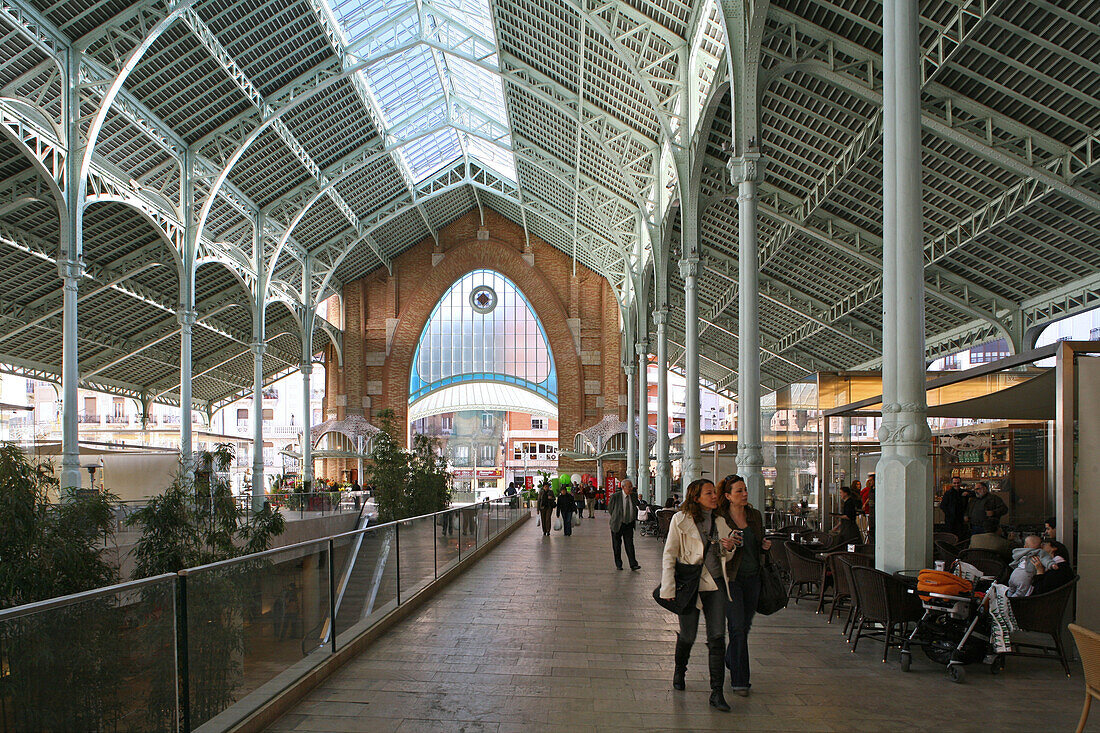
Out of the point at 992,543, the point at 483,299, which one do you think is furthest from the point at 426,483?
the point at 483,299

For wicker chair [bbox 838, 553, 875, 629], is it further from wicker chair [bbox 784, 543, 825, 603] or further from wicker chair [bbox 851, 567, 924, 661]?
wicker chair [bbox 784, 543, 825, 603]

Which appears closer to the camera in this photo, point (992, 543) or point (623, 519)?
point (992, 543)

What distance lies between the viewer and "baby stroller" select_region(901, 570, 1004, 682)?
19.7ft

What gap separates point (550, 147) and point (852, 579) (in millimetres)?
24590

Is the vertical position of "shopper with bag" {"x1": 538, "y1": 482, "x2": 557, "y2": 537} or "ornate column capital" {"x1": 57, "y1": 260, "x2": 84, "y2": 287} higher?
"ornate column capital" {"x1": 57, "y1": 260, "x2": 84, "y2": 287}

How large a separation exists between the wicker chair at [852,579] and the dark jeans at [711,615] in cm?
199

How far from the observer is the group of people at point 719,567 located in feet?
17.1

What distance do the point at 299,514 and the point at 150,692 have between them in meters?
21.0

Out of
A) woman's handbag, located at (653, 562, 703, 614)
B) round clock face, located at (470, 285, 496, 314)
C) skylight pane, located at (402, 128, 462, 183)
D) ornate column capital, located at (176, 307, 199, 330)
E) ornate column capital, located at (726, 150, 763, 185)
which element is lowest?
woman's handbag, located at (653, 562, 703, 614)

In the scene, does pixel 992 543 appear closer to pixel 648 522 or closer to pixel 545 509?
pixel 648 522

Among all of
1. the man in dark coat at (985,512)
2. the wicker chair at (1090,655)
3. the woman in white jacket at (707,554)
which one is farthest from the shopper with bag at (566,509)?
the wicker chair at (1090,655)

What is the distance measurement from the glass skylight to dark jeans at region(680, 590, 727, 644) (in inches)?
775

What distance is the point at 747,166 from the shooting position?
40.5ft

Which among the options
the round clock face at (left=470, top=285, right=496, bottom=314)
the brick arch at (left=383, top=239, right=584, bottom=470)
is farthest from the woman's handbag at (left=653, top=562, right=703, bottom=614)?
the round clock face at (left=470, top=285, right=496, bottom=314)
